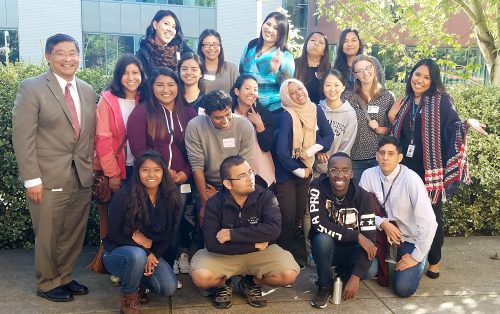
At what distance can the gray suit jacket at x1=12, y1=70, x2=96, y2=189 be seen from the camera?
3721mm

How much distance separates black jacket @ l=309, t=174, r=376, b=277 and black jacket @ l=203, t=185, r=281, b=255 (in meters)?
0.40

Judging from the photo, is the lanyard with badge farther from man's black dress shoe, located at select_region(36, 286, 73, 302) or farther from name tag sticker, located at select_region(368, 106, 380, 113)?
man's black dress shoe, located at select_region(36, 286, 73, 302)

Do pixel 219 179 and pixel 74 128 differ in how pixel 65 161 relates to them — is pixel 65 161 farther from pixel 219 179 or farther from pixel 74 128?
pixel 219 179

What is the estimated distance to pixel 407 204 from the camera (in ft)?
14.2

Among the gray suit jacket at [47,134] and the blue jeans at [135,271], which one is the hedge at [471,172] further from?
→ the blue jeans at [135,271]

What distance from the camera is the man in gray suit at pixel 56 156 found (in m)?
3.74

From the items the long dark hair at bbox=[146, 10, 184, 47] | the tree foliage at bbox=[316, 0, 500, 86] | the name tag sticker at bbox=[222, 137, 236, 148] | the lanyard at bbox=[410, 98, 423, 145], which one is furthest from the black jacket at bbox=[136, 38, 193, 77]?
the tree foliage at bbox=[316, 0, 500, 86]

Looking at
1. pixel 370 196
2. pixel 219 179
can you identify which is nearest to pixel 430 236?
pixel 370 196

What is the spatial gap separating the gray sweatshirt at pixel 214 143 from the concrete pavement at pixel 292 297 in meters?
1.06

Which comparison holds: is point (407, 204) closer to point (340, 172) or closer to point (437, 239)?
point (437, 239)

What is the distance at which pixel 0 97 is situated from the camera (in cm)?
491

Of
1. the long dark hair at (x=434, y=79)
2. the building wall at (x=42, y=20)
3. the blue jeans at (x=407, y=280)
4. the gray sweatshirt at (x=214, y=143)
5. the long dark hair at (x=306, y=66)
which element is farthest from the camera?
the building wall at (x=42, y=20)

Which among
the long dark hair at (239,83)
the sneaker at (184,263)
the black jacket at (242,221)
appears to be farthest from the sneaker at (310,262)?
the long dark hair at (239,83)

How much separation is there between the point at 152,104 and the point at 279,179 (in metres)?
1.38
